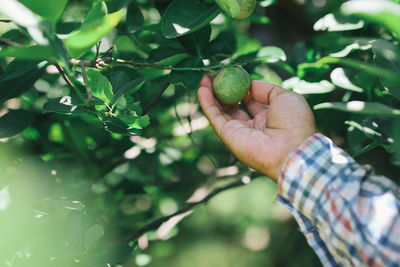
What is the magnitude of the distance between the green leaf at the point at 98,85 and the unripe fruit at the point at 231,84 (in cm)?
31

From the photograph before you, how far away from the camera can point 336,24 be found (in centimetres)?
114

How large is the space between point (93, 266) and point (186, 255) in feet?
4.32

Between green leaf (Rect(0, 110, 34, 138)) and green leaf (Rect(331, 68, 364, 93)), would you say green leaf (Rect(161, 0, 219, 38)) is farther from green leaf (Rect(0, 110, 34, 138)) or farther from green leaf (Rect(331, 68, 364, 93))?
green leaf (Rect(0, 110, 34, 138))

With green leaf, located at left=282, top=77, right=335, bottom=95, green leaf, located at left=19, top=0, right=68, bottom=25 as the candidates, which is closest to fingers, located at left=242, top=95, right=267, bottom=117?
green leaf, located at left=282, top=77, right=335, bottom=95

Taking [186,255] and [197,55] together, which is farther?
[186,255]

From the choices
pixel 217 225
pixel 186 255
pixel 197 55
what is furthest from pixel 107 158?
pixel 217 225

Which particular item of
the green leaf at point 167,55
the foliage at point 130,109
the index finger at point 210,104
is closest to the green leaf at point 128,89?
the foliage at point 130,109

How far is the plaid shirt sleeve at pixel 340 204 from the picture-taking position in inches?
31.1

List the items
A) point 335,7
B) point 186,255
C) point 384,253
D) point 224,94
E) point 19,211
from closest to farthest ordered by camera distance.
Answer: point 384,253 → point 19,211 → point 224,94 → point 335,7 → point 186,255

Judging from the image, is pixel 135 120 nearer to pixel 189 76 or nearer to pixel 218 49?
pixel 189 76

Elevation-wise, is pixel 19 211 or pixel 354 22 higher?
pixel 354 22

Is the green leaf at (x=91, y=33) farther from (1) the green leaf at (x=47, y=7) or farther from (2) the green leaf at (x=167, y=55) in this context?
(2) the green leaf at (x=167, y=55)

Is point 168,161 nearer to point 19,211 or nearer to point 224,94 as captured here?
point 224,94

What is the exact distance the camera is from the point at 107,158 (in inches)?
61.7
